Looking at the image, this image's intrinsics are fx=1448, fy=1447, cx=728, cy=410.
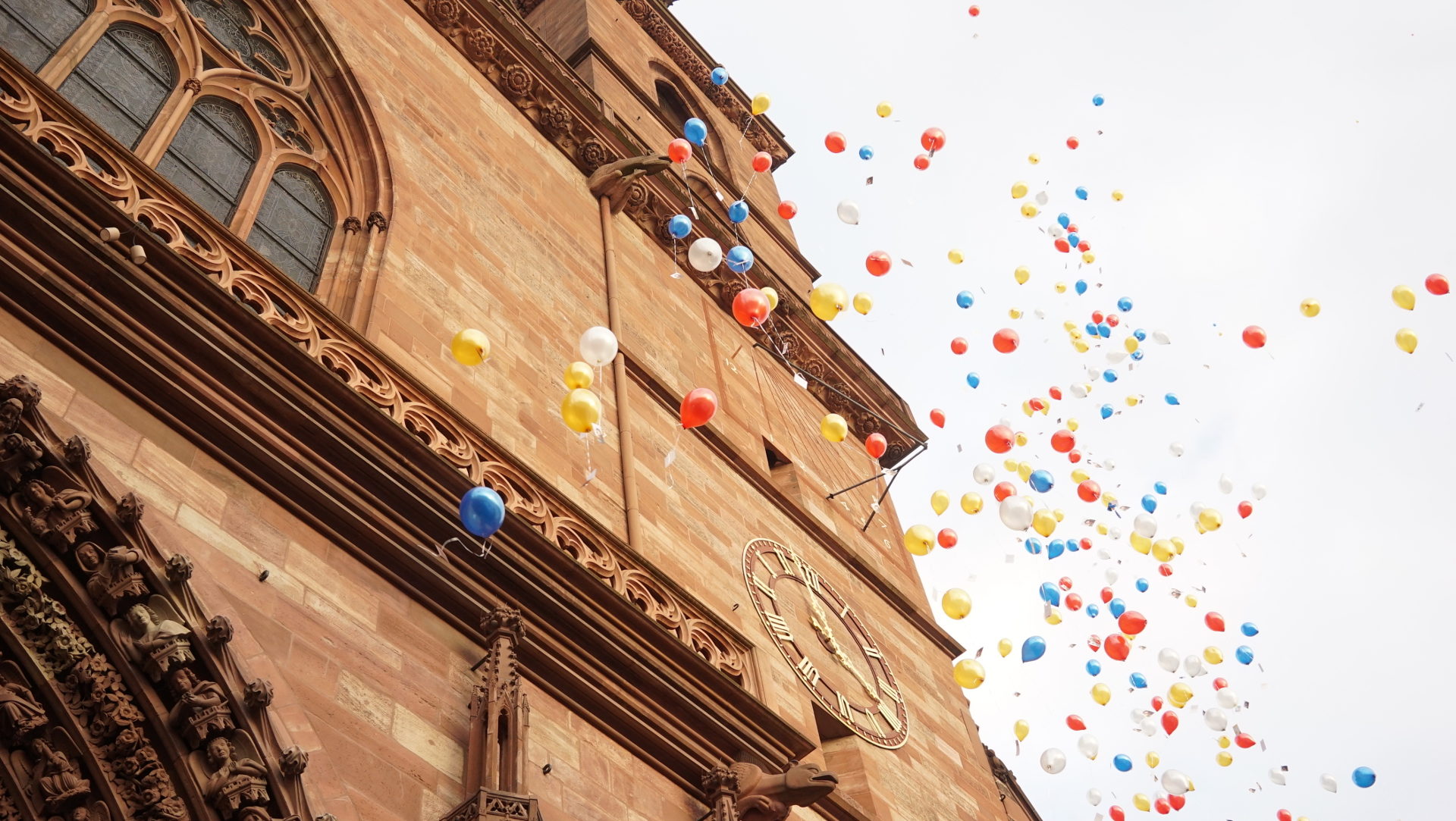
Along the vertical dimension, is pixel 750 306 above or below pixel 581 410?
above

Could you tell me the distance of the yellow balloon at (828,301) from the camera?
1426 centimetres

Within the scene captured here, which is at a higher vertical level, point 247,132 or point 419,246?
point 247,132

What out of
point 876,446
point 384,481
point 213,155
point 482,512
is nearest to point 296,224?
point 213,155

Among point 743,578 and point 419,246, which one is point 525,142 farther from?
point 743,578

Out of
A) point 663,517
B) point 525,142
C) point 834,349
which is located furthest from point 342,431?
point 834,349

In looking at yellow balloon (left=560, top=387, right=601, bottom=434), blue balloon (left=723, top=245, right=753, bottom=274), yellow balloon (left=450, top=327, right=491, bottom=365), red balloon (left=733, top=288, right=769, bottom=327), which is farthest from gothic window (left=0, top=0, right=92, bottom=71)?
blue balloon (left=723, top=245, right=753, bottom=274)

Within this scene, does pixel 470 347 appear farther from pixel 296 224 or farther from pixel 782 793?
pixel 782 793

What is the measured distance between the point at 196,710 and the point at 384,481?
2.13 meters

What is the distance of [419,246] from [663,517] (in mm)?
2708

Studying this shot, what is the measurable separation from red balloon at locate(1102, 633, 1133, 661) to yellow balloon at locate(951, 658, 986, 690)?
1.93m

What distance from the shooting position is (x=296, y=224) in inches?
409

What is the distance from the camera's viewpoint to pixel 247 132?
10773 millimetres

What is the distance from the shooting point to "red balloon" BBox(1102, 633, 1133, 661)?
15078 mm

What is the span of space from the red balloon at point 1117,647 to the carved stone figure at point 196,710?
11.3 metres
